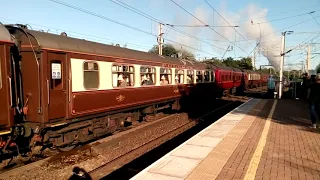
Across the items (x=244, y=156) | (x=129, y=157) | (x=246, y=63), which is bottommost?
(x=129, y=157)

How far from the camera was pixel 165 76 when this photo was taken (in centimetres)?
1531

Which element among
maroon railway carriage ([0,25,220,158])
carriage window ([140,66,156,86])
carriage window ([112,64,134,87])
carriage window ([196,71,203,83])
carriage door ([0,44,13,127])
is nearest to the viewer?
carriage door ([0,44,13,127])

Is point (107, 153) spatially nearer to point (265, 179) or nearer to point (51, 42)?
point (51, 42)

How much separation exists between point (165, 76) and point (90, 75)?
6408mm

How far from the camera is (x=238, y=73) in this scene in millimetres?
36062

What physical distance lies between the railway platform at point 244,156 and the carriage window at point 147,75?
161 inches

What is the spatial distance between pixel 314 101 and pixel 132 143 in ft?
22.3

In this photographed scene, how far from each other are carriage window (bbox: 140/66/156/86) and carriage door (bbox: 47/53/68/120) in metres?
4.73

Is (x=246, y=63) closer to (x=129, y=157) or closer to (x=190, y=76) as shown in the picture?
(x=190, y=76)

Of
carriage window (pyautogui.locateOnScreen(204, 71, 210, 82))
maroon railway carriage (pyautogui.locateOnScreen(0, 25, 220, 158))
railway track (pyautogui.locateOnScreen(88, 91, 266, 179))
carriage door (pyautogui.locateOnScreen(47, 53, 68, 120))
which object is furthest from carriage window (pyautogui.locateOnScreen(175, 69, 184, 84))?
carriage door (pyautogui.locateOnScreen(47, 53, 68, 120))

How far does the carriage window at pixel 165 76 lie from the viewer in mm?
14767

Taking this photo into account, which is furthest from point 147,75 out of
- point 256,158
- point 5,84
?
point 256,158

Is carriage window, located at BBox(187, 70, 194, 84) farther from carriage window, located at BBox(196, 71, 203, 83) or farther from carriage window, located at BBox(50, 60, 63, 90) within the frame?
carriage window, located at BBox(50, 60, 63, 90)

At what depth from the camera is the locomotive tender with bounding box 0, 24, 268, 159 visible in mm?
7219
